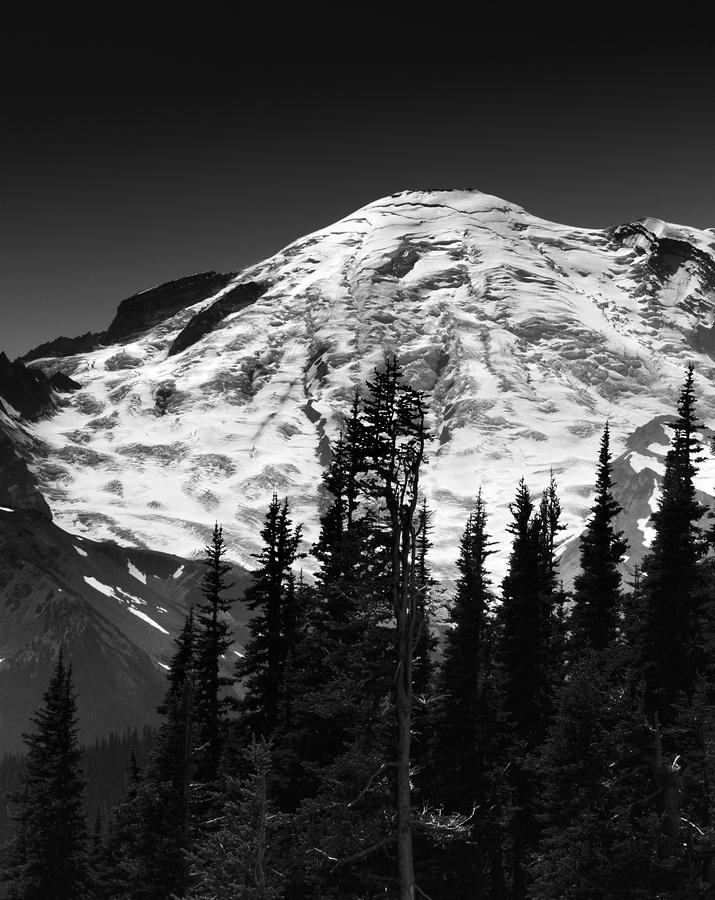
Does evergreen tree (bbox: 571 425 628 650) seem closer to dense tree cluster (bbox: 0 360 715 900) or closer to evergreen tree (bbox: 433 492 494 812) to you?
dense tree cluster (bbox: 0 360 715 900)

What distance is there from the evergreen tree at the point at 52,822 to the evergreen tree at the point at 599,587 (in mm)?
26543

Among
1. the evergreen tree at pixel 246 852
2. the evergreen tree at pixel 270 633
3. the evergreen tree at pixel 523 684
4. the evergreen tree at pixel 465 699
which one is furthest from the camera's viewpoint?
the evergreen tree at pixel 465 699

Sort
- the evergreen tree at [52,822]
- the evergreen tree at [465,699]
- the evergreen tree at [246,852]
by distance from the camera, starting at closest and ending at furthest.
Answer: the evergreen tree at [246,852] → the evergreen tree at [465,699] → the evergreen tree at [52,822]

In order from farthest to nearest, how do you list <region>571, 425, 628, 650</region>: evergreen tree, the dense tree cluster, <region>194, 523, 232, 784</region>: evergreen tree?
1. <region>571, 425, 628, 650</region>: evergreen tree
2. <region>194, 523, 232, 784</region>: evergreen tree
3. the dense tree cluster

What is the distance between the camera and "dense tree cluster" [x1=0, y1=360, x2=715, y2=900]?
2467 cm

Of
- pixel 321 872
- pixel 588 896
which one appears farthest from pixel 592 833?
pixel 321 872

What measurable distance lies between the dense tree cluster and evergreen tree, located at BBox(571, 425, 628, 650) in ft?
0.40

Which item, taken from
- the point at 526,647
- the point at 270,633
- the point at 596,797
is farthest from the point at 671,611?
the point at 270,633

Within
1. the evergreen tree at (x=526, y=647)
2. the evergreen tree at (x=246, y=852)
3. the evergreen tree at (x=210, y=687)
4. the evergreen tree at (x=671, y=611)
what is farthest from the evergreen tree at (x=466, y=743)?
the evergreen tree at (x=246, y=852)

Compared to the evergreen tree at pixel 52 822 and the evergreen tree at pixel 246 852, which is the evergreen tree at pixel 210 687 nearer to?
the evergreen tree at pixel 52 822

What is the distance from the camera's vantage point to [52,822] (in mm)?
59969

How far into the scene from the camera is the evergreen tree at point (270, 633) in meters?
45.2

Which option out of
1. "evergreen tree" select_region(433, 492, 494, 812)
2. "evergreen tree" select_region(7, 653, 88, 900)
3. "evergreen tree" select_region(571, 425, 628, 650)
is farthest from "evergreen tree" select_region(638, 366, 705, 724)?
"evergreen tree" select_region(7, 653, 88, 900)

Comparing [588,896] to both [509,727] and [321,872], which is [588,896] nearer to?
[321,872]
